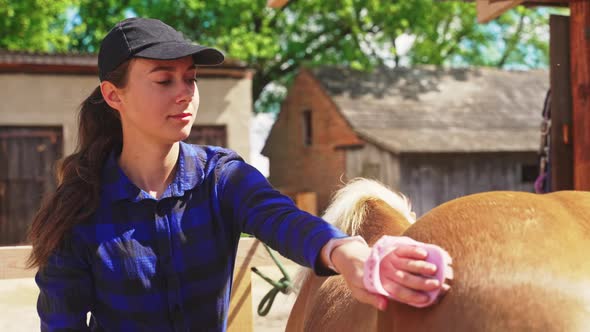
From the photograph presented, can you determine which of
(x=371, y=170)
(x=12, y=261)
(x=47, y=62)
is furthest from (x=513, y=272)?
(x=371, y=170)

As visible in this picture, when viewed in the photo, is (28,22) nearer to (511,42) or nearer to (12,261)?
(12,261)

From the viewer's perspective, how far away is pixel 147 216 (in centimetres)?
167

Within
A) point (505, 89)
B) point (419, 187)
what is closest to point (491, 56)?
point (505, 89)

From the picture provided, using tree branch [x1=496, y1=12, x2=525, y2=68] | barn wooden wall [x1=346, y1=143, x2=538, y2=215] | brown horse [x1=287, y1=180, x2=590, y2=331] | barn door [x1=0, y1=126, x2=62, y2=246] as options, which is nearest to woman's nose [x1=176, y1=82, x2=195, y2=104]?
brown horse [x1=287, y1=180, x2=590, y2=331]

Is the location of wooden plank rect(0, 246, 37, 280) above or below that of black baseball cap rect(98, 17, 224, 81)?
below

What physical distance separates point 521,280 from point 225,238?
2.70 ft

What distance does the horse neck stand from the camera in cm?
230

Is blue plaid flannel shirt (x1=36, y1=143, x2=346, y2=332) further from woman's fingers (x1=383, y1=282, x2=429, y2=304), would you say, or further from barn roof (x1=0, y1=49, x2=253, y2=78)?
barn roof (x1=0, y1=49, x2=253, y2=78)

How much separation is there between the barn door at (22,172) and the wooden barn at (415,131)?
9.26m

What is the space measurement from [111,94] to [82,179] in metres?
0.22

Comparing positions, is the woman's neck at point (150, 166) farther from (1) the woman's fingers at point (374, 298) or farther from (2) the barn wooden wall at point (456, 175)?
(2) the barn wooden wall at point (456, 175)

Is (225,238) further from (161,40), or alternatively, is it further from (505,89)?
(505,89)

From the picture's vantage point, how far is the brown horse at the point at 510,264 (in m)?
1.05

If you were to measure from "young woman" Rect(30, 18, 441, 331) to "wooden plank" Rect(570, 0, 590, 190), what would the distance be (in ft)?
9.04
